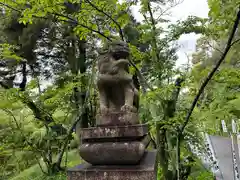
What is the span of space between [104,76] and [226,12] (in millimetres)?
1398

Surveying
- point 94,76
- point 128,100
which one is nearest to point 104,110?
point 128,100

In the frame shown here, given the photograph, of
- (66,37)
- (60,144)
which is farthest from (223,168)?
(66,37)

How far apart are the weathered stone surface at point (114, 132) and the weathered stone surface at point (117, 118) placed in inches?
3.3

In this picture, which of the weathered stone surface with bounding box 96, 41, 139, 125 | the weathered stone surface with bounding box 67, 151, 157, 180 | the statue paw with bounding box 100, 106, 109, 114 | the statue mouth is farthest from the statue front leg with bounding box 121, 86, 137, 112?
the weathered stone surface with bounding box 67, 151, 157, 180

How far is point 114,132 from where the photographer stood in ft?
6.35

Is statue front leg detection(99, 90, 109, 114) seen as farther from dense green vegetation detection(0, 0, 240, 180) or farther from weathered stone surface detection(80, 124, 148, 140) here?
dense green vegetation detection(0, 0, 240, 180)

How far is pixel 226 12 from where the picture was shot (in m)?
2.18

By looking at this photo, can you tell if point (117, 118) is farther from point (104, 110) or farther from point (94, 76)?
point (94, 76)

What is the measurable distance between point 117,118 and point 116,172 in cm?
50

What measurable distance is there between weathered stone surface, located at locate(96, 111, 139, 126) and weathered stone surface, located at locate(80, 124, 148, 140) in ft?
0.28

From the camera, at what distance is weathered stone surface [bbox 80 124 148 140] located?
6.19 feet

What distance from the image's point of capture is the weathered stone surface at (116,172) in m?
1.70

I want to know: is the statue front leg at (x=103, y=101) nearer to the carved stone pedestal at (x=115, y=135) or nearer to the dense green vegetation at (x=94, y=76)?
the carved stone pedestal at (x=115, y=135)

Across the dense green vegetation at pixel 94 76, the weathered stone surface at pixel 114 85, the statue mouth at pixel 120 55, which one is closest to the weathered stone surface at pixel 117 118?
the weathered stone surface at pixel 114 85
